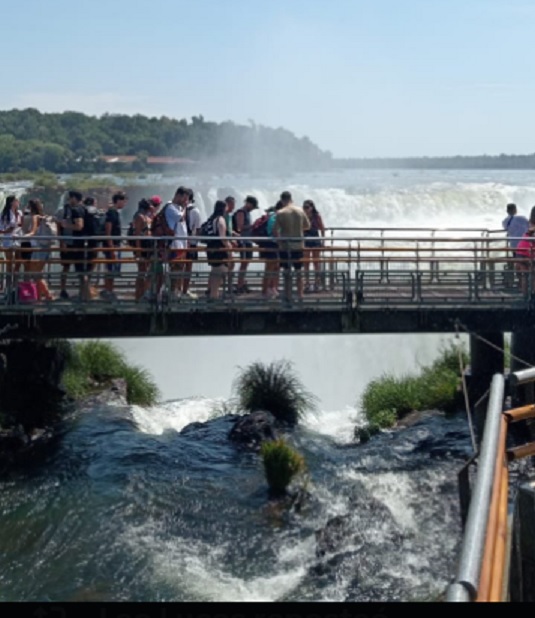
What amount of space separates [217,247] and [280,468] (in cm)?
357

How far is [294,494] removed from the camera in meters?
15.1

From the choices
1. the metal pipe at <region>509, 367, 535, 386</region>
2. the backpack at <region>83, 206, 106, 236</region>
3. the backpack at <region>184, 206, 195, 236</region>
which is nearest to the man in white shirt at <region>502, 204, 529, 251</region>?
the backpack at <region>184, 206, 195, 236</region>

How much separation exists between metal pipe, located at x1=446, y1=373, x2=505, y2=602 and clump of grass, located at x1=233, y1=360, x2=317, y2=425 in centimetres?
1495

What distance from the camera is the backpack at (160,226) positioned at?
667 inches

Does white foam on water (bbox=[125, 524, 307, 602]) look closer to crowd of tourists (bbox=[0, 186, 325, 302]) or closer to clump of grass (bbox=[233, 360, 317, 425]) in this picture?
crowd of tourists (bbox=[0, 186, 325, 302])

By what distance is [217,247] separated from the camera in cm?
1702

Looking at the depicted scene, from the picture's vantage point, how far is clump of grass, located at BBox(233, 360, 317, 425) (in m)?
19.5

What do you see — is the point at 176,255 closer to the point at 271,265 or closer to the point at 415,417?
the point at 271,265

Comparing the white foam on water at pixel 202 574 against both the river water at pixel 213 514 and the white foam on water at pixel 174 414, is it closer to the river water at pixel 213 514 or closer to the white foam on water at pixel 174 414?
the river water at pixel 213 514

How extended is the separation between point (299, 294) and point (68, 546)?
5.19m

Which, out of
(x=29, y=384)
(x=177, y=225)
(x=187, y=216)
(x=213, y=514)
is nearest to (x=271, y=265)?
(x=187, y=216)

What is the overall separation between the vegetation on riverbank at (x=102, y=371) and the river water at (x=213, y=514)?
49 cm
